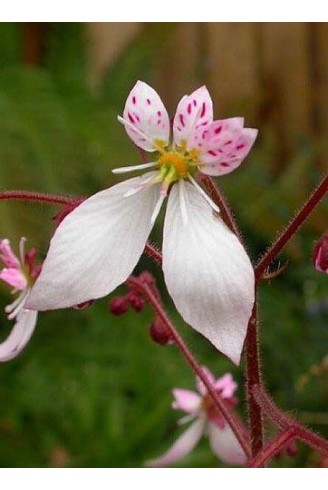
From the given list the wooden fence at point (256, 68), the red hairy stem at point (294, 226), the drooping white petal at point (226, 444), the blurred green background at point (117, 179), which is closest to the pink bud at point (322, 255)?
the red hairy stem at point (294, 226)

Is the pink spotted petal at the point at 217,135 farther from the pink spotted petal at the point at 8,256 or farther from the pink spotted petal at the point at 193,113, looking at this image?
the pink spotted petal at the point at 8,256

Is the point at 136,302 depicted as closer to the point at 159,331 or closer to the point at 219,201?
the point at 159,331

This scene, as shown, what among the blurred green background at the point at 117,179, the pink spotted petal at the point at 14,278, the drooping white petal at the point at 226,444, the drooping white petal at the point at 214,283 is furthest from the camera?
the blurred green background at the point at 117,179

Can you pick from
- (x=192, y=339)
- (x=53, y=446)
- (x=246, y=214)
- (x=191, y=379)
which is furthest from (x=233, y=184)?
(x=53, y=446)

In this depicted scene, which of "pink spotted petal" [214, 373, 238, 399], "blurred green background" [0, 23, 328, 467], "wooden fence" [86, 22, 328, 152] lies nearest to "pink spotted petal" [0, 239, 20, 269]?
"pink spotted petal" [214, 373, 238, 399]

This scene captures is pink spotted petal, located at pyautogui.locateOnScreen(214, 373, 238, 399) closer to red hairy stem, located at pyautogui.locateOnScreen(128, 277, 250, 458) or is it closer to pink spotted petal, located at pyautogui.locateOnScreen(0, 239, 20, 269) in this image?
red hairy stem, located at pyautogui.locateOnScreen(128, 277, 250, 458)

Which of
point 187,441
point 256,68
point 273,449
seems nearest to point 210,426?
point 187,441
